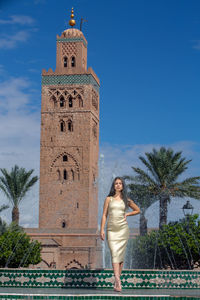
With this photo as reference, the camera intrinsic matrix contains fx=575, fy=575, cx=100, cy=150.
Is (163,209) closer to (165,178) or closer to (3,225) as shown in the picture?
(165,178)

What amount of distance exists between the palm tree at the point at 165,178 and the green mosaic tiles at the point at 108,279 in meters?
19.7

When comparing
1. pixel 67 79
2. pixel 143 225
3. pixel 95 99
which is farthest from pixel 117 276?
pixel 95 99

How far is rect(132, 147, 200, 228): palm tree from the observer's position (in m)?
29.3

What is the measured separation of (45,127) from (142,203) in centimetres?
1490

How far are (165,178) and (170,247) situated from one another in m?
5.15

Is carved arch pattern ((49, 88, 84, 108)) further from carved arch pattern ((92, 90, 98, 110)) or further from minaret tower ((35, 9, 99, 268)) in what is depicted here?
carved arch pattern ((92, 90, 98, 110))

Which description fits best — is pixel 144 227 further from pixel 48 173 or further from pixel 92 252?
pixel 48 173

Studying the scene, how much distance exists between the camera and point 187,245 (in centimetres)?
2470

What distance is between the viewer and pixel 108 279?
28.9 ft

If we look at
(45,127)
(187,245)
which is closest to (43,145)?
(45,127)

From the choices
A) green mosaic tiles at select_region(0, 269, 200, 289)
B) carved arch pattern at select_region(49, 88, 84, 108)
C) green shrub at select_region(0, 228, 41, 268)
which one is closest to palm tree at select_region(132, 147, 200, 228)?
green shrub at select_region(0, 228, 41, 268)

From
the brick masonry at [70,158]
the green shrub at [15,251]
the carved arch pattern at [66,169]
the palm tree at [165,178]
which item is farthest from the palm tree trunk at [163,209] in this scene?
the carved arch pattern at [66,169]

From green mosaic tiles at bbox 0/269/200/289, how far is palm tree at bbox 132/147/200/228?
19.7 m

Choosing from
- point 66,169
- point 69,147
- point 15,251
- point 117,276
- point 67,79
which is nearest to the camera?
point 117,276
